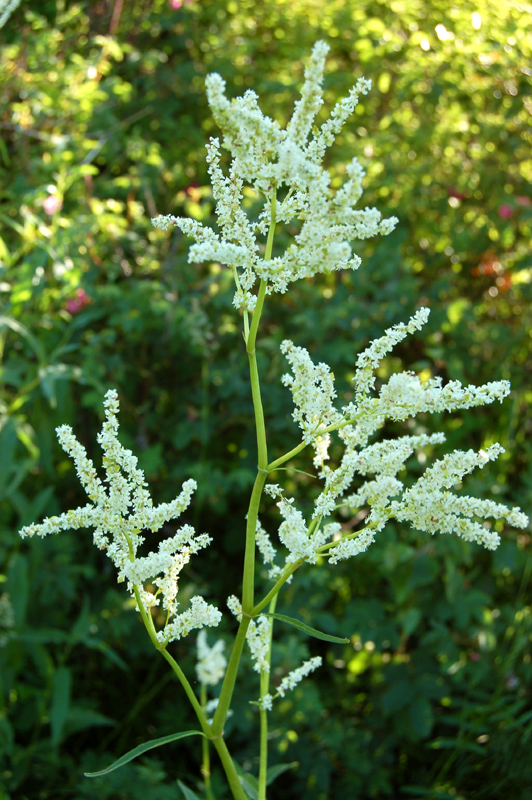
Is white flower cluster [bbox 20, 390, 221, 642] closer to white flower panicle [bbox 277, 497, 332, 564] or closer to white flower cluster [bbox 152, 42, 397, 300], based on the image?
white flower panicle [bbox 277, 497, 332, 564]

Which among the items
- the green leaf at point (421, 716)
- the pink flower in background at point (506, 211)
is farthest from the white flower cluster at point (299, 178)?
the pink flower in background at point (506, 211)

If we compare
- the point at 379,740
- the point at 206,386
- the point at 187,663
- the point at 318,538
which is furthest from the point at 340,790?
the point at 318,538

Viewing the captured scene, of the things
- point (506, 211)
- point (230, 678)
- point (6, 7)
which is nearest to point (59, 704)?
point (230, 678)

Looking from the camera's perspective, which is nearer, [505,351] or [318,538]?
[318,538]

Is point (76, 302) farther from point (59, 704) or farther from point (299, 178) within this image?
point (299, 178)

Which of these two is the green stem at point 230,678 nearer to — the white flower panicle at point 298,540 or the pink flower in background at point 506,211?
the white flower panicle at point 298,540

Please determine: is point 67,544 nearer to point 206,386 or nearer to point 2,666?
point 2,666

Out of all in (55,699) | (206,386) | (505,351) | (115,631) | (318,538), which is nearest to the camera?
(318,538)

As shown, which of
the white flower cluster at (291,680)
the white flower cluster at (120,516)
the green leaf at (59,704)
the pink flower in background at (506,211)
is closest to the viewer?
the white flower cluster at (120,516)

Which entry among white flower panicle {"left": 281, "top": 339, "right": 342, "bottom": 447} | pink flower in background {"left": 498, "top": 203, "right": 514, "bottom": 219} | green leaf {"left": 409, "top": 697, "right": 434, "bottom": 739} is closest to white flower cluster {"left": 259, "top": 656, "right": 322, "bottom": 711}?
white flower panicle {"left": 281, "top": 339, "right": 342, "bottom": 447}
